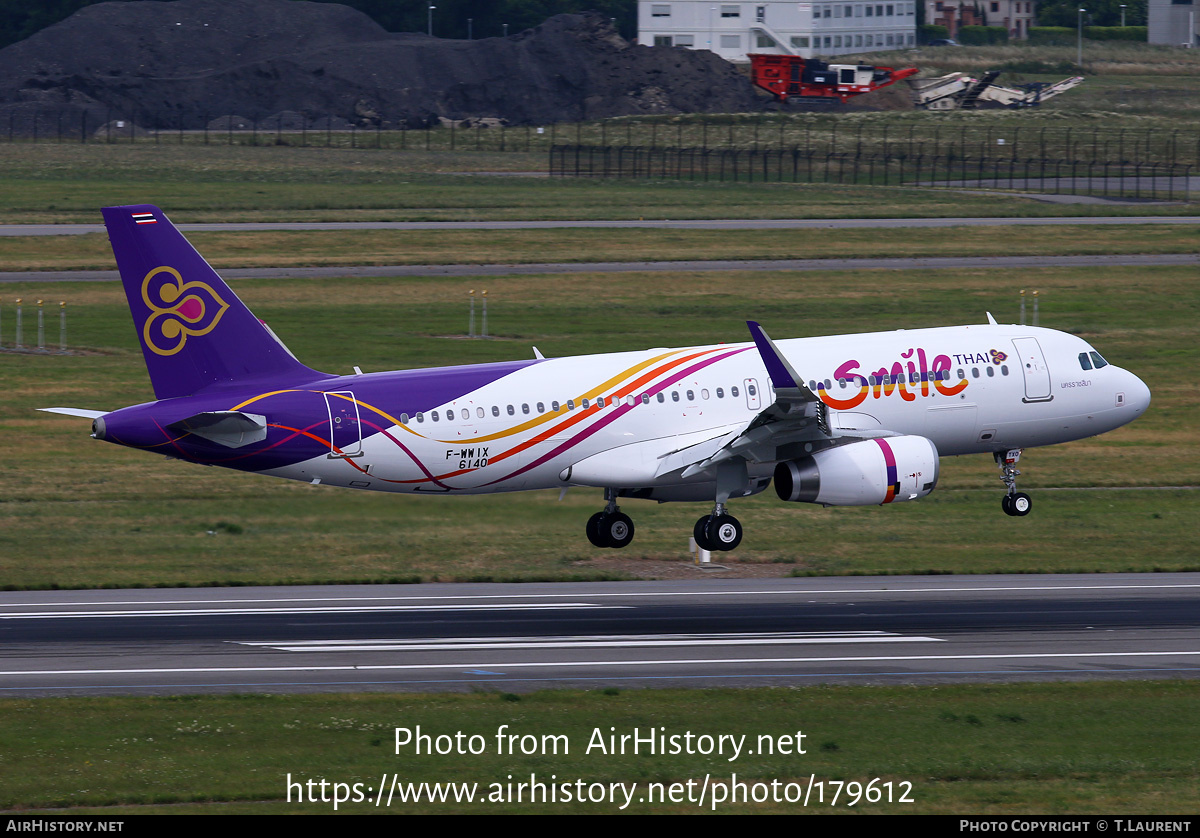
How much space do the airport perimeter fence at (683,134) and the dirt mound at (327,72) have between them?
1601 mm

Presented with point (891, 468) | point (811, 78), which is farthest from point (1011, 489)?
point (811, 78)

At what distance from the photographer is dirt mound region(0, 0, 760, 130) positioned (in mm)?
172125

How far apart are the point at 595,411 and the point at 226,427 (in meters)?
9.29

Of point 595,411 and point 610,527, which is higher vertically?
point 595,411

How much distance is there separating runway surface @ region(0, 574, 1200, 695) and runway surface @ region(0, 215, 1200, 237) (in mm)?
65705

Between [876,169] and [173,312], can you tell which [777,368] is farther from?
[876,169]

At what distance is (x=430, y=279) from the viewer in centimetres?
8731

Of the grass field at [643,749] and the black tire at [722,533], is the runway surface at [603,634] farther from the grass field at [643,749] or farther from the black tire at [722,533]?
the grass field at [643,749]

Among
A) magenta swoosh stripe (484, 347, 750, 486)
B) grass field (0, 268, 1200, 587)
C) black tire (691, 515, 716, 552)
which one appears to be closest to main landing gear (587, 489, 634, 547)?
grass field (0, 268, 1200, 587)

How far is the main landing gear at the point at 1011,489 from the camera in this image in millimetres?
44688

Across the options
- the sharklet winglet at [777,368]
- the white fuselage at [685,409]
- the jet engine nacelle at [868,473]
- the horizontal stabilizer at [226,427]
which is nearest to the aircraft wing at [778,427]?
the sharklet winglet at [777,368]

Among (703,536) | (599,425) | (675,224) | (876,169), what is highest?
(876,169)

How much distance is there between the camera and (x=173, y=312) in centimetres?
3775

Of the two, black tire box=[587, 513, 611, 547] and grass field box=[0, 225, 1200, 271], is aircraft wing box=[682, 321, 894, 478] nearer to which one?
black tire box=[587, 513, 611, 547]
